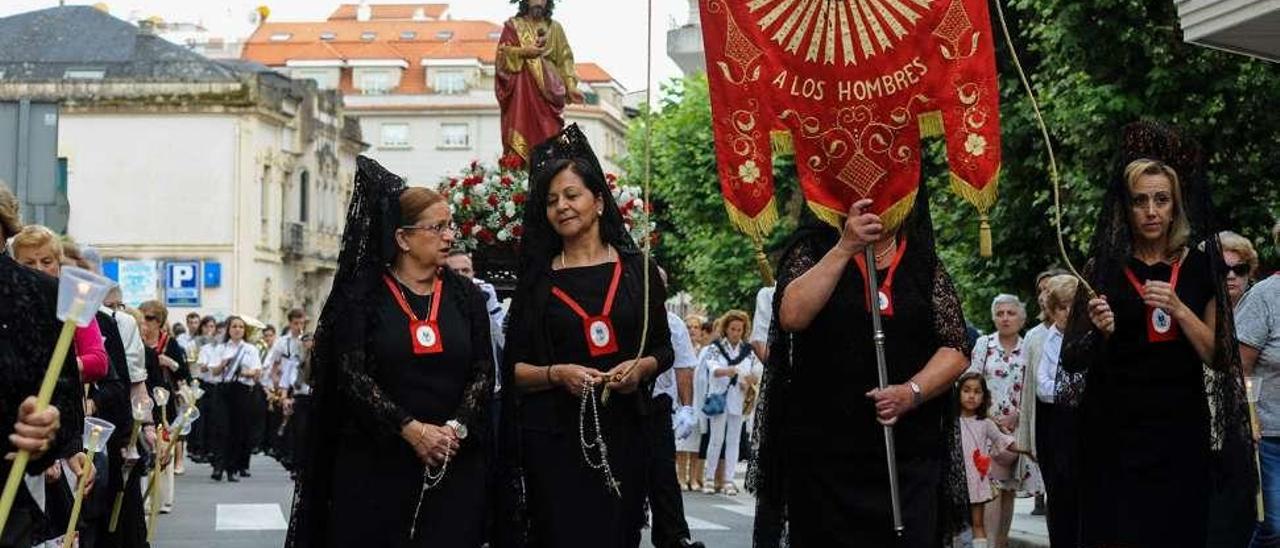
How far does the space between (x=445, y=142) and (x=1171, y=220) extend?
413 feet

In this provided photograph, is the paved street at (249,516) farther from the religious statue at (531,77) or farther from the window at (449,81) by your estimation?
the window at (449,81)

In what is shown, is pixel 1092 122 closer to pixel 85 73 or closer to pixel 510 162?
pixel 510 162

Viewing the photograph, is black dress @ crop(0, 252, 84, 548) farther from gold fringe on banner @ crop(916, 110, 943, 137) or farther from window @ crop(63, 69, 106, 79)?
window @ crop(63, 69, 106, 79)

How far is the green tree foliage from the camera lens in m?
25.6

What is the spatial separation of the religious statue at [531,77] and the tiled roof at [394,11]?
12968cm

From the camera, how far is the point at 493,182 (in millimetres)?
18312

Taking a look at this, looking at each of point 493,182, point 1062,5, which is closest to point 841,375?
point 493,182

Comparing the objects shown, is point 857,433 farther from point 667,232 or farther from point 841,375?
point 667,232

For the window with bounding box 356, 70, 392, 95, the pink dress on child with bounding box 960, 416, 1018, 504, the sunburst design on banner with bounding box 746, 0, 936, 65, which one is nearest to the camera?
the sunburst design on banner with bounding box 746, 0, 936, 65

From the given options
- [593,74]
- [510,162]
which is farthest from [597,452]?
[593,74]

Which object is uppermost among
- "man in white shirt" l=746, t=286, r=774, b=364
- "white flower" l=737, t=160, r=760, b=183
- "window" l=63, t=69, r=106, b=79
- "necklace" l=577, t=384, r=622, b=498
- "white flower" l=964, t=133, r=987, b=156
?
"window" l=63, t=69, r=106, b=79

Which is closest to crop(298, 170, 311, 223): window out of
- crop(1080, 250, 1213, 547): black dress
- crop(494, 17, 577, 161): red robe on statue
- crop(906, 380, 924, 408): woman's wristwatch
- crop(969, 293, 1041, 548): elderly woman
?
crop(494, 17, 577, 161): red robe on statue

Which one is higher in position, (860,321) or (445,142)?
(445,142)

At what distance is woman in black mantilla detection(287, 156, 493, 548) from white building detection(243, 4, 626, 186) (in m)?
119
